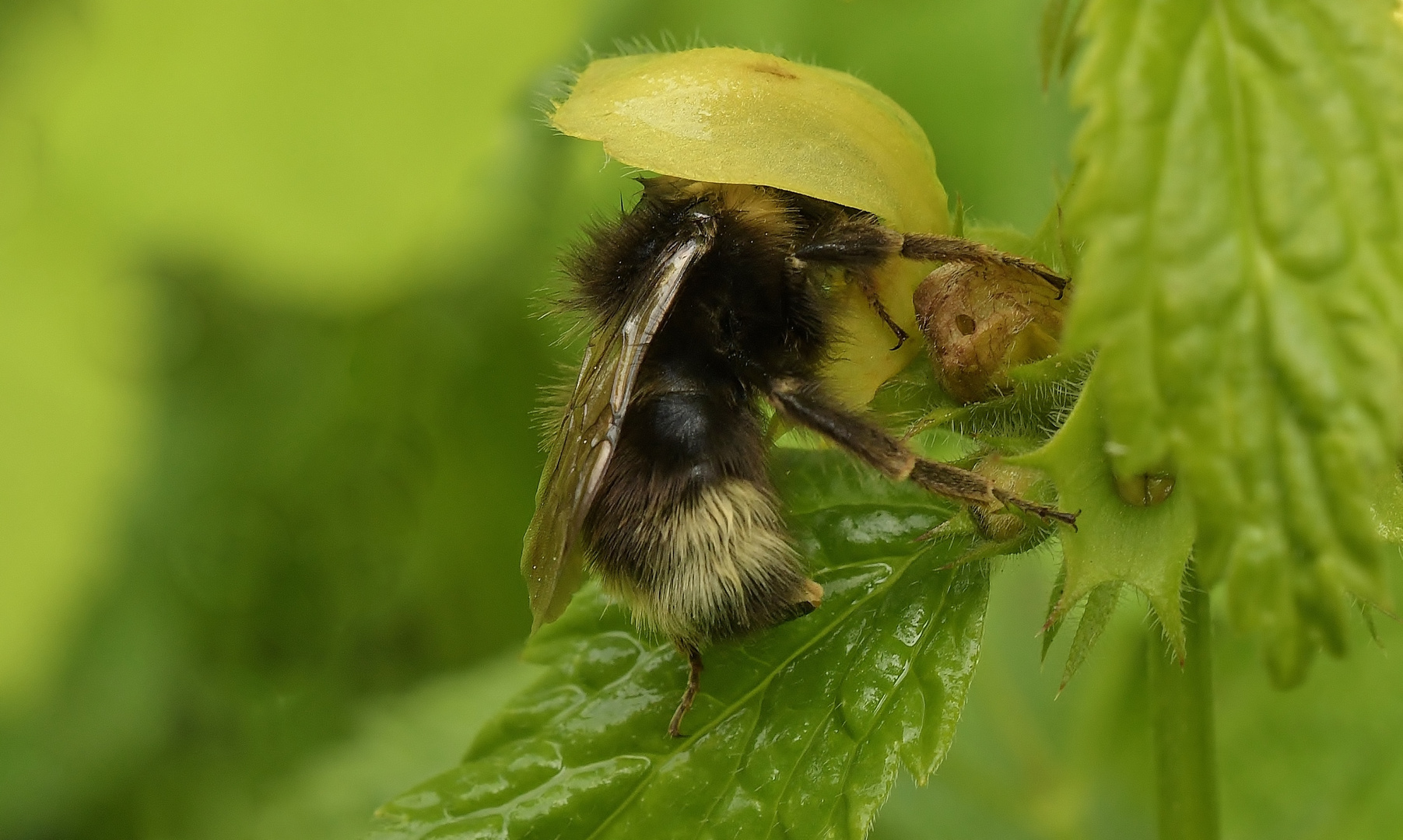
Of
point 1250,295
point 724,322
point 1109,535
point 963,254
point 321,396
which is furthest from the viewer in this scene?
point 321,396

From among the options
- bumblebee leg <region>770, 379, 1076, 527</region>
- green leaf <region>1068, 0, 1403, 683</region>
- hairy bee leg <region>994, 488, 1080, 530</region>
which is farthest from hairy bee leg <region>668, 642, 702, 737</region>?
green leaf <region>1068, 0, 1403, 683</region>

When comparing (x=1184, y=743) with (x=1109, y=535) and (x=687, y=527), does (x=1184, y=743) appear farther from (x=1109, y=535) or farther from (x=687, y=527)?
(x=687, y=527)

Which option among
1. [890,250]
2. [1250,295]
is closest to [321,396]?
[890,250]

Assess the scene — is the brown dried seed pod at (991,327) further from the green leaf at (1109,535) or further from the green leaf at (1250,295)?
the green leaf at (1250,295)

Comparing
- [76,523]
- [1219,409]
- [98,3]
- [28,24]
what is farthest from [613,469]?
[28,24]

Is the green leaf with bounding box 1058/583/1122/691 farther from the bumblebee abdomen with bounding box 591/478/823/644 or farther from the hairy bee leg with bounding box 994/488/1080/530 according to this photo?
Result: the bumblebee abdomen with bounding box 591/478/823/644

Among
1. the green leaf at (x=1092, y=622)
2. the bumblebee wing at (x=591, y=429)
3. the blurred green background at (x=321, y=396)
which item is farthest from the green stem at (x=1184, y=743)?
the blurred green background at (x=321, y=396)
